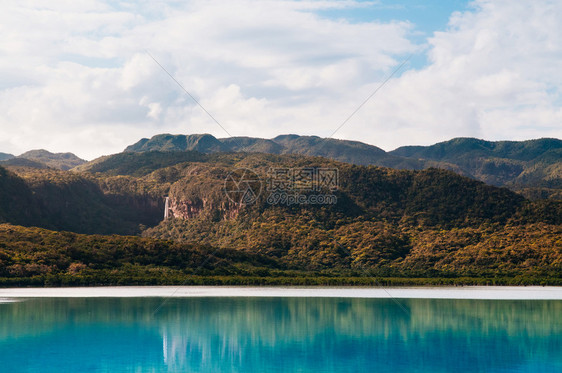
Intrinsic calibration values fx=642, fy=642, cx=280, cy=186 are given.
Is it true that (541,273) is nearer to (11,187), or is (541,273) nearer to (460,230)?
(460,230)

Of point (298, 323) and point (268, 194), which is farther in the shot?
point (268, 194)

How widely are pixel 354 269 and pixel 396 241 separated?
11.9 m

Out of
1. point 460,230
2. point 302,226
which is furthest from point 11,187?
point 460,230

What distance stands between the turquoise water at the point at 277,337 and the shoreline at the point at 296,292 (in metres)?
5.71

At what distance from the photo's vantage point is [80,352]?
29.2m

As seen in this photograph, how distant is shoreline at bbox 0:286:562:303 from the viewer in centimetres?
5300

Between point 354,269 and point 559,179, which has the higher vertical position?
point 559,179

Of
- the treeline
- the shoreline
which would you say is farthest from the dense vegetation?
the shoreline

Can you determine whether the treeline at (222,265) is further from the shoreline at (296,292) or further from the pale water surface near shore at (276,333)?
the pale water surface near shore at (276,333)

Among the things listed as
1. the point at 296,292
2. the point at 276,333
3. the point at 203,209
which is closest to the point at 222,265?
Result: the point at 296,292

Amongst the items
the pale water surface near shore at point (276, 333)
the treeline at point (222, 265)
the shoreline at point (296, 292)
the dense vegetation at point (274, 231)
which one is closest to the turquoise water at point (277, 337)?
the pale water surface near shore at point (276, 333)

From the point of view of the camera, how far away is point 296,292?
57594mm

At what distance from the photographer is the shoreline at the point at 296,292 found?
174ft

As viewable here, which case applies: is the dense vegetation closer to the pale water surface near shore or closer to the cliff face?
the cliff face
